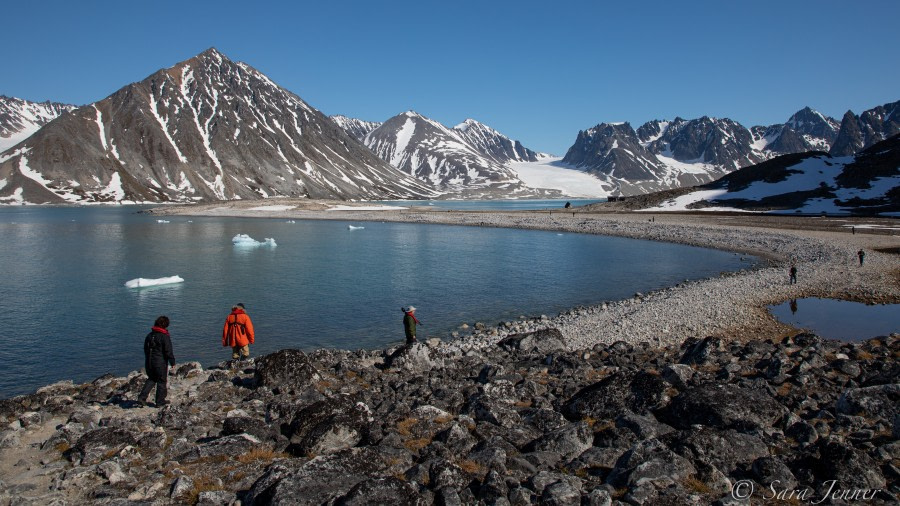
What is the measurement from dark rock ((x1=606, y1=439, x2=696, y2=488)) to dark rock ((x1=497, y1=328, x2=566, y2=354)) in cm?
1004

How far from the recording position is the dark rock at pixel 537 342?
19.2 metres

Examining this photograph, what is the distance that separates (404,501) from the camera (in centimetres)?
764

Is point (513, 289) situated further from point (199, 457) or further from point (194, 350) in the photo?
point (199, 457)

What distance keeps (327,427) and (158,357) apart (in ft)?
16.6

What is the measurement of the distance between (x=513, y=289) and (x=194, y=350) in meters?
20.3

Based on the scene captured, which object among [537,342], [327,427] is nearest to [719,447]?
[327,427]

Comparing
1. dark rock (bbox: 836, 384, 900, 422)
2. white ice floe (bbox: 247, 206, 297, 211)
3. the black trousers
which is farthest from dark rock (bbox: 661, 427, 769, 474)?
white ice floe (bbox: 247, 206, 297, 211)

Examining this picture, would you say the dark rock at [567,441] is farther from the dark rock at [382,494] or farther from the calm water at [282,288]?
the calm water at [282,288]

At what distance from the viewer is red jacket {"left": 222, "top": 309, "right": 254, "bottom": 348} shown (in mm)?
17547

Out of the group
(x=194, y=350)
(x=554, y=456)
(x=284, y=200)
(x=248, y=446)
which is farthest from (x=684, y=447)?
(x=284, y=200)

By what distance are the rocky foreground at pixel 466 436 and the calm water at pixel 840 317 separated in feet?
24.9

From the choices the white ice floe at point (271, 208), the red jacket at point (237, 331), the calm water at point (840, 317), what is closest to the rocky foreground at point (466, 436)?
the red jacket at point (237, 331)

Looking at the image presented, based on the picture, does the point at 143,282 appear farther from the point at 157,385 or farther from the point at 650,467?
the point at 650,467

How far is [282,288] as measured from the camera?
35.1 metres
